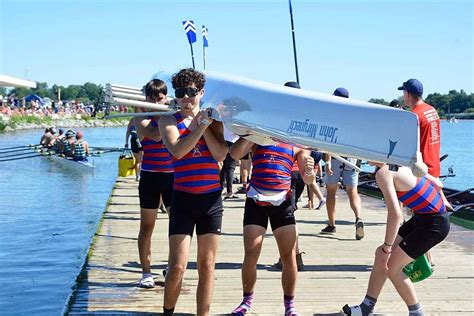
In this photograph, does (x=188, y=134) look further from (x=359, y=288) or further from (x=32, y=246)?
(x=32, y=246)

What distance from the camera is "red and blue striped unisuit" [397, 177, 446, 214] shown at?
555 centimetres

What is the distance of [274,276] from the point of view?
773 centimetres

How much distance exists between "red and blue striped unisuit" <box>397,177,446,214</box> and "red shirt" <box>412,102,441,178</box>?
92 centimetres

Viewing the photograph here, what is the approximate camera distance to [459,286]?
7293 millimetres

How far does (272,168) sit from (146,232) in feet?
5.64

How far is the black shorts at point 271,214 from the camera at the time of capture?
597 cm

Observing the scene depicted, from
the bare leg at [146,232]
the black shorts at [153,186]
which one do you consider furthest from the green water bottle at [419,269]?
the bare leg at [146,232]

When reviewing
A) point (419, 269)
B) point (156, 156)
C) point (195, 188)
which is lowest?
point (419, 269)

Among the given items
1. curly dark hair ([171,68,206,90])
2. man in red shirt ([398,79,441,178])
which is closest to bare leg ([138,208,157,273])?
curly dark hair ([171,68,206,90])

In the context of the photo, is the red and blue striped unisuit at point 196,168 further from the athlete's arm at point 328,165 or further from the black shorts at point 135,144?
the black shorts at point 135,144

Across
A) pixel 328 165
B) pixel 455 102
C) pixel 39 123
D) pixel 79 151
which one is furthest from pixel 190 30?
pixel 455 102

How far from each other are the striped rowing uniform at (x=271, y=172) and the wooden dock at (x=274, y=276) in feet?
3.73

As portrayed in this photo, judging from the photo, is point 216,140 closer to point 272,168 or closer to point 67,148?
point 272,168

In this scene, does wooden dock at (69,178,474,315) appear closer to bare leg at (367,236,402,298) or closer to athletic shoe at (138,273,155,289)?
athletic shoe at (138,273,155,289)
